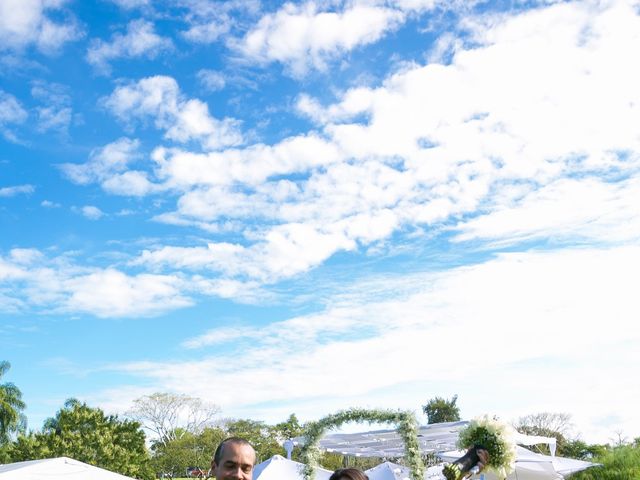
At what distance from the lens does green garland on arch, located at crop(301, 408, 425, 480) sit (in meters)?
11.6

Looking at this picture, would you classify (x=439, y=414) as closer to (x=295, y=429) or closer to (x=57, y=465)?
(x=295, y=429)

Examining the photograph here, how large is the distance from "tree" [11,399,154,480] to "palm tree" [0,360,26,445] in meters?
16.1

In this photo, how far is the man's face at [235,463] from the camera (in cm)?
264

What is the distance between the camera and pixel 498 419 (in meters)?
5.86

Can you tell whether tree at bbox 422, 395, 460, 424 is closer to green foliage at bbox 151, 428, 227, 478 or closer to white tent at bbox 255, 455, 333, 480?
green foliage at bbox 151, 428, 227, 478

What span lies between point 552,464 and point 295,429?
41494 millimetres

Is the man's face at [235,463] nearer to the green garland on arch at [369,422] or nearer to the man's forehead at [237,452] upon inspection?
the man's forehead at [237,452]

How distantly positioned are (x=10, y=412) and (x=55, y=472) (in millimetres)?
37889

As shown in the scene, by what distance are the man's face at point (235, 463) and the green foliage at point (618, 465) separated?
1023 cm

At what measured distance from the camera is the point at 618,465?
39.8ft

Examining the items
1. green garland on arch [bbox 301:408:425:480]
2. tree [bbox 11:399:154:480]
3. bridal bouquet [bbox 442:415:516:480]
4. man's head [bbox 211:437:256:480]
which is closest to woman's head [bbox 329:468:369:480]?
man's head [bbox 211:437:256:480]

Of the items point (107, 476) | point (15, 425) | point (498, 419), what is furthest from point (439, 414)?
point (498, 419)

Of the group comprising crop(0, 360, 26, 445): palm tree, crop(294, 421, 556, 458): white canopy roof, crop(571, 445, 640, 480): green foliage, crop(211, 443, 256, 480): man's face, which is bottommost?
crop(571, 445, 640, 480): green foliage

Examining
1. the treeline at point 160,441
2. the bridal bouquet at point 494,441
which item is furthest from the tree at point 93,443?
the bridal bouquet at point 494,441
